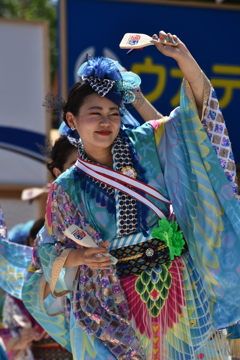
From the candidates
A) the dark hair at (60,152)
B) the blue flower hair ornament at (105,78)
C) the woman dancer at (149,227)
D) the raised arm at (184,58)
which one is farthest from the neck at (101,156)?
the dark hair at (60,152)

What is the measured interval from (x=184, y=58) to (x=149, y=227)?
698 millimetres

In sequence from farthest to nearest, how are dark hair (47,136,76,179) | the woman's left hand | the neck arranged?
dark hair (47,136,76,179), the neck, the woman's left hand

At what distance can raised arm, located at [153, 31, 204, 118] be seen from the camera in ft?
8.95

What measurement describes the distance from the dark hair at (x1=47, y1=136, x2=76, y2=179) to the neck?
31.9 inches

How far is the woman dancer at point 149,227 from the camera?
288 cm

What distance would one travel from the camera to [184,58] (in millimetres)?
2744

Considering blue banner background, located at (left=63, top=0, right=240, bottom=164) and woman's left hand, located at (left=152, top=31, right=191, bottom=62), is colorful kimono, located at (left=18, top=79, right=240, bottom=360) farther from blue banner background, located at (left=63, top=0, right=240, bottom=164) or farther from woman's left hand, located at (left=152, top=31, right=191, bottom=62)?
blue banner background, located at (left=63, top=0, right=240, bottom=164)

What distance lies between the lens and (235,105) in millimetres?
5988

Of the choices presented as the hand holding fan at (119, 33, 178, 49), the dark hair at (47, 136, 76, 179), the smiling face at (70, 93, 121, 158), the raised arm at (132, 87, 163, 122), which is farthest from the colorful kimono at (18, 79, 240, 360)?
the dark hair at (47, 136, 76, 179)

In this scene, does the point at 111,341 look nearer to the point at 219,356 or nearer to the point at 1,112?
the point at 219,356

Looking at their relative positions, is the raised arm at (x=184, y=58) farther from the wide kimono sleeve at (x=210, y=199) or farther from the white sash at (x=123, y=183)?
the white sash at (x=123, y=183)

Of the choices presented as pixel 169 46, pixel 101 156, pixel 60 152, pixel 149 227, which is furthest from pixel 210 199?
pixel 60 152

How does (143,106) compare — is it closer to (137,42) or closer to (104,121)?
(104,121)

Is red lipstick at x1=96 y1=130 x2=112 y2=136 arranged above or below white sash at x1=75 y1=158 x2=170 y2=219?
above
